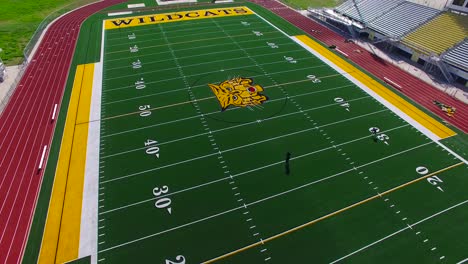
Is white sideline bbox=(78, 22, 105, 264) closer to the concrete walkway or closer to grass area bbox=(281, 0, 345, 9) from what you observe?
the concrete walkway

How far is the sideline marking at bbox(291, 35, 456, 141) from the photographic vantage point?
1988 centimetres

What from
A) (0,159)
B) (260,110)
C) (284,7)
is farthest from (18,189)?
(284,7)

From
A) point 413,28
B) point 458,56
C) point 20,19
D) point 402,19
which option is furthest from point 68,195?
point 402,19

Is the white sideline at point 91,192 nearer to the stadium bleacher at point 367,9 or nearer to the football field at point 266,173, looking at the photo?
the football field at point 266,173

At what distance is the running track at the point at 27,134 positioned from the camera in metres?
13.6

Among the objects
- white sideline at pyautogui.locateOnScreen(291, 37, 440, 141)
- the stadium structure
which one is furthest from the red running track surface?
white sideline at pyautogui.locateOnScreen(291, 37, 440, 141)

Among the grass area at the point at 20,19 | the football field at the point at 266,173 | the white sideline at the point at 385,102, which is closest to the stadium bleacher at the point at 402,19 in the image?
the white sideline at the point at 385,102

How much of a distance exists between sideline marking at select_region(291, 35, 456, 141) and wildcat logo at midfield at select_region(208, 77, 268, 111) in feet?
29.1

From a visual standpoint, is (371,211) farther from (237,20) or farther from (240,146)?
(237,20)

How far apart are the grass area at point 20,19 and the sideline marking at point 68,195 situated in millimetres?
13123

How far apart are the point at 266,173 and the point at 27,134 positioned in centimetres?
1576

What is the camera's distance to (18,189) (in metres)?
15.4

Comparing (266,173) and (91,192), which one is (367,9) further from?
(91,192)

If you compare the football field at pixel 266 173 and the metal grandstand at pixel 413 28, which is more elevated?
the metal grandstand at pixel 413 28
